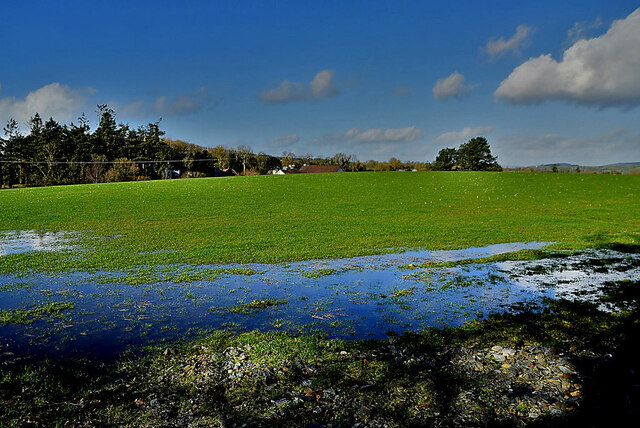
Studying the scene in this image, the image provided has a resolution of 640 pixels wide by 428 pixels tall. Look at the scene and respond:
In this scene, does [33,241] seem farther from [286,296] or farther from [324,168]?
[324,168]

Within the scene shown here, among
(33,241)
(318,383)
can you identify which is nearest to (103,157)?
(33,241)

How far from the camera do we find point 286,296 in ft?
31.1

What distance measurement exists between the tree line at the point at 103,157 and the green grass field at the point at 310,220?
40.9 meters

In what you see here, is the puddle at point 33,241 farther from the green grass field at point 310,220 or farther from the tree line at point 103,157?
the tree line at point 103,157

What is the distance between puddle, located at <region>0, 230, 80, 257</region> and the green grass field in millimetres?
951

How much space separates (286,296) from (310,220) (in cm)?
1407

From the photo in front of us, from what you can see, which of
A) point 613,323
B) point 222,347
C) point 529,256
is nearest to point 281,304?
point 222,347

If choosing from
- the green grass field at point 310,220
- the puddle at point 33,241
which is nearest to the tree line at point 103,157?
the green grass field at point 310,220

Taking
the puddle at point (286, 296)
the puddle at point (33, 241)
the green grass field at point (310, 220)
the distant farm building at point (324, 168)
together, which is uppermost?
the distant farm building at point (324, 168)

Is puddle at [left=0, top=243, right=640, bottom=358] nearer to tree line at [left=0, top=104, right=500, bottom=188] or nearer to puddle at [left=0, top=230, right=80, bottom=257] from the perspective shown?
puddle at [left=0, top=230, right=80, bottom=257]

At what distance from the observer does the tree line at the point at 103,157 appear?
249 ft

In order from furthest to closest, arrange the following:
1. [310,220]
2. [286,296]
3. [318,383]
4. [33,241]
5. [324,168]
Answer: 1. [324,168]
2. [310,220]
3. [33,241]
4. [286,296]
5. [318,383]

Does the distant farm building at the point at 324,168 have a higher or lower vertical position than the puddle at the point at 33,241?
higher

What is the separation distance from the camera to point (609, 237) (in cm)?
1748
